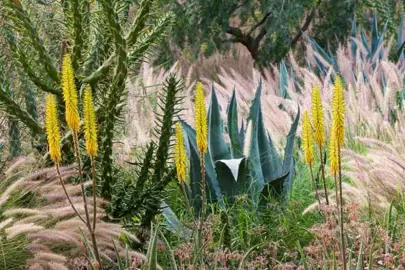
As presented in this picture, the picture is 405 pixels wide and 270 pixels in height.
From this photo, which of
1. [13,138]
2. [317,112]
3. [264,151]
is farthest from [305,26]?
[317,112]

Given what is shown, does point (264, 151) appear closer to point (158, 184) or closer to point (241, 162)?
point (241, 162)

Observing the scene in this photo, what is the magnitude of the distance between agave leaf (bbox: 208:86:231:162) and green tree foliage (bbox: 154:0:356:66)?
18.6ft

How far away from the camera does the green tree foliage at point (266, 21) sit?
11.4 m

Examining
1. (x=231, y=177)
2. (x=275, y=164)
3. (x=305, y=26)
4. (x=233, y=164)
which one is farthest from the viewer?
(x=305, y=26)

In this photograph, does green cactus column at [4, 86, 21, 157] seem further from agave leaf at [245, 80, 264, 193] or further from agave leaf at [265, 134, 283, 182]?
agave leaf at [265, 134, 283, 182]

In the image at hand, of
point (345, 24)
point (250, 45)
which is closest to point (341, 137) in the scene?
point (345, 24)

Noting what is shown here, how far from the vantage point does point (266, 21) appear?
1268cm

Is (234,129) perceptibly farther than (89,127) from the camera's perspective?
Yes

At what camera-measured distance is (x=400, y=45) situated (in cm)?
1066

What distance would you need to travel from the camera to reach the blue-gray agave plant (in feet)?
17.3

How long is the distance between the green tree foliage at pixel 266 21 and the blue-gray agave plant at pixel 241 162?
565 centimetres

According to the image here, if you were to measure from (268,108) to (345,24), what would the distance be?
20.5 feet

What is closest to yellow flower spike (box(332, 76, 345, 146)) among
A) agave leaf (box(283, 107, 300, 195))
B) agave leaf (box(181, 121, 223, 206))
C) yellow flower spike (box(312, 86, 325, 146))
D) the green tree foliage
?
yellow flower spike (box(312, 86, 325, 146))

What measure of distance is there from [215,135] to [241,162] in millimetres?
384
